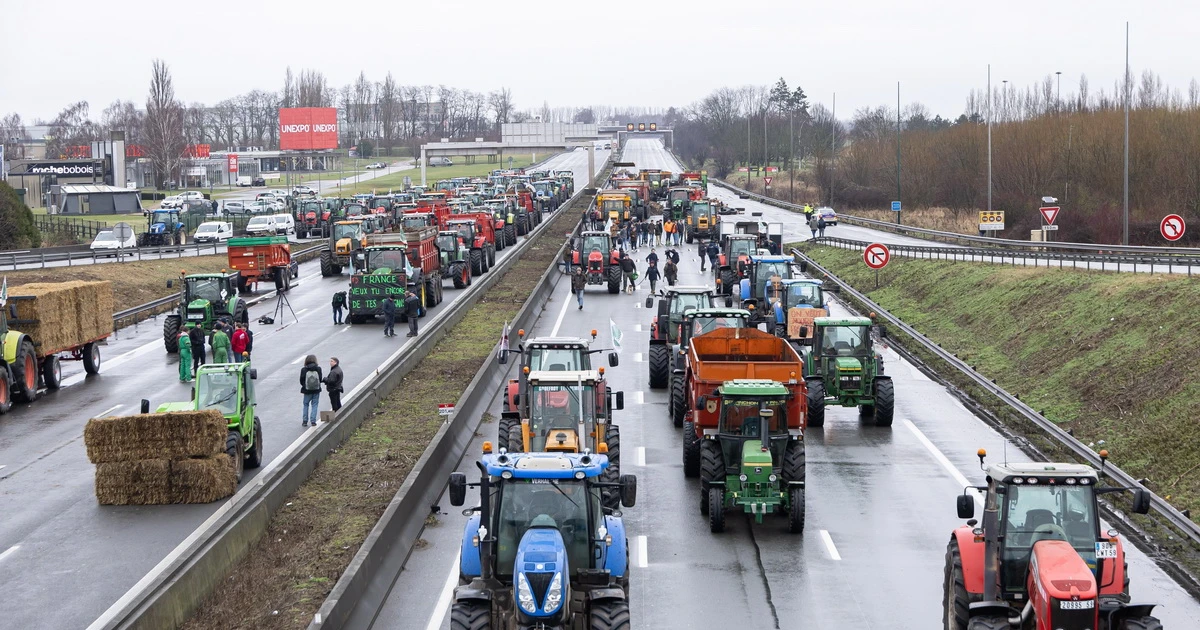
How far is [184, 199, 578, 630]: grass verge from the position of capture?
50.6 feet

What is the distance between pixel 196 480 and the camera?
21109 mm

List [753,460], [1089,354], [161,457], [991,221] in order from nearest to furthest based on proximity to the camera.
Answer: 1. [753,460]
2. [161,457]
3. [1089,354]
4. [991,221]

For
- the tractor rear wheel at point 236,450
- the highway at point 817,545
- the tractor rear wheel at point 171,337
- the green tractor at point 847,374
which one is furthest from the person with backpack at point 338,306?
the tractor rear wheel at point 236,450

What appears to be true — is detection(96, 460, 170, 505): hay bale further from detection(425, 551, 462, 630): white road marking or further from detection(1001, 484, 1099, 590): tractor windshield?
detection(1001, 484, 1099, 590): tractor windshield

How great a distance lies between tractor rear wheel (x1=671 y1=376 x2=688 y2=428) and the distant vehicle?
40.5 metres

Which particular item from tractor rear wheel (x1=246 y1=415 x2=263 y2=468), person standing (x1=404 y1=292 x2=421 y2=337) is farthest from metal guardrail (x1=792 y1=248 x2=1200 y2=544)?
person standing (x1=404 y1=292 x2=421 y2=337)

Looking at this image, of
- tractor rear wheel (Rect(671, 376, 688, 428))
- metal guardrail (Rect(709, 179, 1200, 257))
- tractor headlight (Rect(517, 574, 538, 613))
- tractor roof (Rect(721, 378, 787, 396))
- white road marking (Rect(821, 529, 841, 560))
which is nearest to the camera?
tractor headlight (Rect(517, 574, 538, 613))

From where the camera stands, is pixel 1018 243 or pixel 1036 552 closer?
pixel 1036 552

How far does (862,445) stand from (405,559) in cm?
1182

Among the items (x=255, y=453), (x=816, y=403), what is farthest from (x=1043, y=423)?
(x=255, y=453)

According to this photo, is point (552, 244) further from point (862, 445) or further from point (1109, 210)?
point (862, 445)

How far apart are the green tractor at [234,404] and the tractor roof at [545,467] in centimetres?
1070

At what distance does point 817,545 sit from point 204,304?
82.2 feet

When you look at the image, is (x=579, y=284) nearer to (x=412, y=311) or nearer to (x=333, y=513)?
(x=412, y=311)
